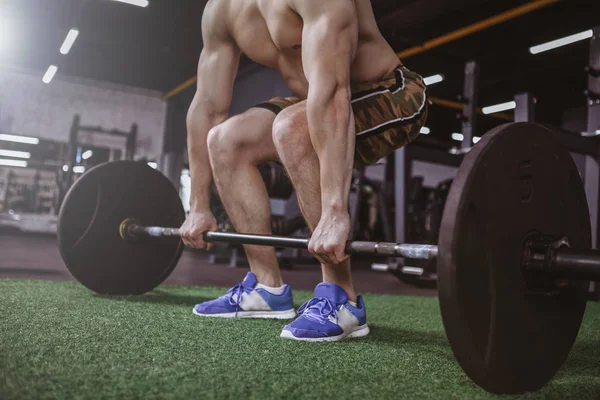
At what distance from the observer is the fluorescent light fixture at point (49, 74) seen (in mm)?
10073

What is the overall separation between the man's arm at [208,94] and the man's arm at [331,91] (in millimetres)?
507

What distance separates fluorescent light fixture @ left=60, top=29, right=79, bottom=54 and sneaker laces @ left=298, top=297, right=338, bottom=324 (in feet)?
27.1

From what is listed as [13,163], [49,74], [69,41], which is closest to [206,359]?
[69,41]

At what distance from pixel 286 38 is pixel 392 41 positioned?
6899mm

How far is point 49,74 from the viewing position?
10.3 m

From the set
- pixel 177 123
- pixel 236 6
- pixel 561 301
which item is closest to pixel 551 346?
pixel 561 301

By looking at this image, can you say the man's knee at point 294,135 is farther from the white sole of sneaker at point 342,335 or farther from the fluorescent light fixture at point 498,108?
the fluorescent light fixture at point 498,108

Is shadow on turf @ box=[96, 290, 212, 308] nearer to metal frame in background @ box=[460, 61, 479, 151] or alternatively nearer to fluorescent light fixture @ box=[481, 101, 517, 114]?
metal frame in background @ box=[460, 61, 479, 151]

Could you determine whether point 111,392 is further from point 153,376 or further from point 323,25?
point 323,25

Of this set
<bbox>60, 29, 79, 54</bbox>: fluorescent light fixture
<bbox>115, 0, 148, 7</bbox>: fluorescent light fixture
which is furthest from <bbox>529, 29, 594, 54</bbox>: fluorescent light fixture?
<bbox>60, 29, 79, 54</bbox>: fluorescent light fixture

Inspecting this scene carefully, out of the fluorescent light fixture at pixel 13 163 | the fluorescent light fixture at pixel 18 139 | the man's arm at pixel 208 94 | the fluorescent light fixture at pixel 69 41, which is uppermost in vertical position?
the fluorescent light fixture at pixel 69 41

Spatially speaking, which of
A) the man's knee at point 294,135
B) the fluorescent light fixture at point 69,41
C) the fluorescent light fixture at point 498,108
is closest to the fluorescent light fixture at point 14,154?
the fluorescent light fixture at point 69,41

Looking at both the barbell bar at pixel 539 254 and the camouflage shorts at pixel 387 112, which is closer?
the barbell bar at pixel 539 254

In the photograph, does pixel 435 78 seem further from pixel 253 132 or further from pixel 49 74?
pixel 253 132
